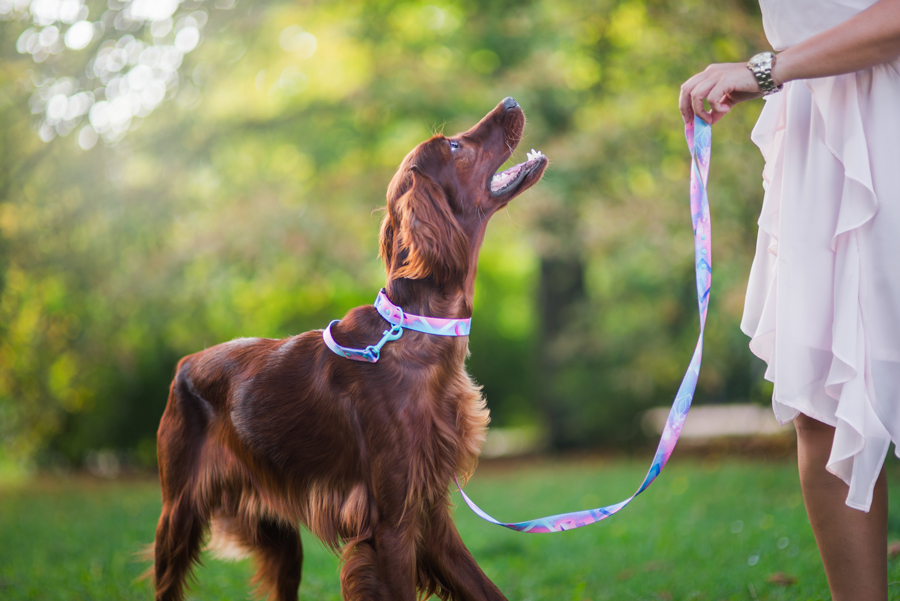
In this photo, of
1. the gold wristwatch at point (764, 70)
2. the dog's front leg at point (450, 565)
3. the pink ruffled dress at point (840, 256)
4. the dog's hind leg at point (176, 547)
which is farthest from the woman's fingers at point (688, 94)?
the dog's hind leg at point (176, 547)

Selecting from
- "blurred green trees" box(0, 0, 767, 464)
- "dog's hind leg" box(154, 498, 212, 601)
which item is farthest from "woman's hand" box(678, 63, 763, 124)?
"blurred green trees" box(0, 0, 767, 464)

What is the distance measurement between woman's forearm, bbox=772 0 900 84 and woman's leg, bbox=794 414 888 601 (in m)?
0.94

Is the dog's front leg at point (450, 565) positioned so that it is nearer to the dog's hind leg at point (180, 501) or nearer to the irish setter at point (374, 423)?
the irish setter at point (374, 423)

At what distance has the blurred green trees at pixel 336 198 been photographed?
7.46m

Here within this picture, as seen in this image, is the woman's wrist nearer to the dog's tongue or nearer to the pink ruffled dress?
the pink ruffled dress

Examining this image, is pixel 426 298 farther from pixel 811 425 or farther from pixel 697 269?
pixel 811 425

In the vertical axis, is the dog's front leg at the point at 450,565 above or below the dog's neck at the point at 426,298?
below

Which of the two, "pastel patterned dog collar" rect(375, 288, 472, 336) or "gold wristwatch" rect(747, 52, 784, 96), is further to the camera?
"pastel patterned dog collar" rect(375, 288, 472, 336)

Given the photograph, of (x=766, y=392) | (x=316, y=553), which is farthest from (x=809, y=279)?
(x=766, y=392)

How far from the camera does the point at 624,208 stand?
768 cm

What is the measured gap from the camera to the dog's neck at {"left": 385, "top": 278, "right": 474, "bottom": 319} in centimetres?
244

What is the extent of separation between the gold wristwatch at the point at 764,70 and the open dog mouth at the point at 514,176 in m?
0.83

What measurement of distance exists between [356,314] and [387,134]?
302 inches

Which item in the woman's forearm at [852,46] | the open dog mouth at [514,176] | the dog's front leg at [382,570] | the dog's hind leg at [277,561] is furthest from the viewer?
the dog's hind leg at [277,561]
